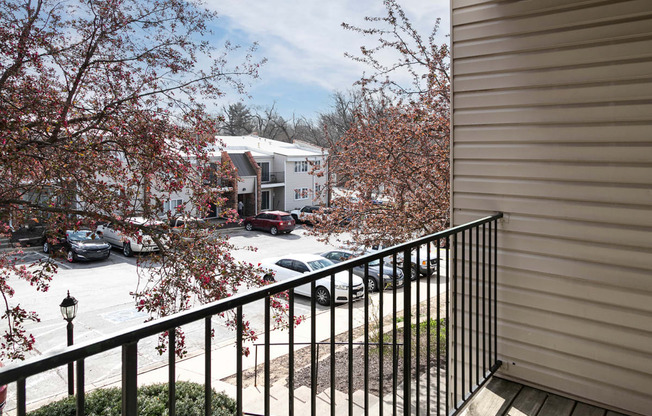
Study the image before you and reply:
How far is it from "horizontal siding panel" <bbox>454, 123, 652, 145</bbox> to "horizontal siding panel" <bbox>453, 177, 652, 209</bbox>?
21cm

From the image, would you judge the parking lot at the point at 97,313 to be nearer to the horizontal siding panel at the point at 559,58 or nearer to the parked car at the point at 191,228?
the parked car at the point at 191,228

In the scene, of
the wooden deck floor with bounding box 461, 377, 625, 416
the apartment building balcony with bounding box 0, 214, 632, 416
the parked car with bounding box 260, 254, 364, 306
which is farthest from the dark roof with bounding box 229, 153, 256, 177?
the wooden deck floor with bounding box 461, 377, 625, 416

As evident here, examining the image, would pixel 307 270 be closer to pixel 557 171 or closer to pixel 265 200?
pixel 557 171

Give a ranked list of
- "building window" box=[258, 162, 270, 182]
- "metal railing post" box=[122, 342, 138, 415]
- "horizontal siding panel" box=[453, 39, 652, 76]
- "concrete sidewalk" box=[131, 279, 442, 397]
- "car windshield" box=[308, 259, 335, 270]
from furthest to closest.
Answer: "building window" box=[258, 162, 270, 182], "car windshield" box=[308, 259, 335, 270], "concrete sidewalk" box=[131, 279, 442, 397], "horizontal siding panel" box=[453, 39, 652, 76], "metal railing post" box=[122, 342, 138, 415]

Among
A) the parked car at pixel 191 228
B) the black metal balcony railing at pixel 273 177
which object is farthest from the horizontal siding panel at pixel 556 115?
the black metal balcony railing at pixel 273 177

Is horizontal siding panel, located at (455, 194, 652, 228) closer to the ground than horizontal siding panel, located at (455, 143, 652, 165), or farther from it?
closer to the ground

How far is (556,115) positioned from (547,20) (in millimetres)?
475

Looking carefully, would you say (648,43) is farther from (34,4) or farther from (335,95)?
(335,95)

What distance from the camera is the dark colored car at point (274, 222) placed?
20188 millimetres

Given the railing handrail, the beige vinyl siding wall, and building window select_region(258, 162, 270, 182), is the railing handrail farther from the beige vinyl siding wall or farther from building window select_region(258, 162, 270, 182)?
building window select_region(258, 162, 270, 182)

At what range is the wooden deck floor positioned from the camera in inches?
82.7

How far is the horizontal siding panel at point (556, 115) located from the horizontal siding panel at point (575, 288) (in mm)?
769

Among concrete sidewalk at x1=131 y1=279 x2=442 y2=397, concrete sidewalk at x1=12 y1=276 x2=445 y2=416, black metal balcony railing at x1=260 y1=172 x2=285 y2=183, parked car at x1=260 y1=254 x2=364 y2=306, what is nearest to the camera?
concrete sidewalk at x1=12 y1=276 x2=445 y2=416

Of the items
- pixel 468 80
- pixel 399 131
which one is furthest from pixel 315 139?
pixel 468 80
